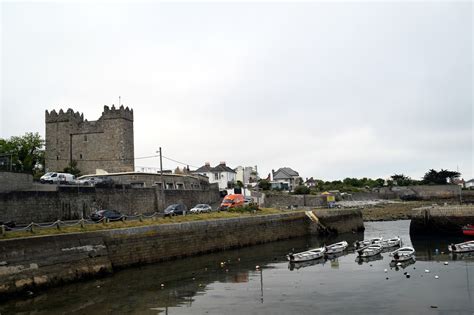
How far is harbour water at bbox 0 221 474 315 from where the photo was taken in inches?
722

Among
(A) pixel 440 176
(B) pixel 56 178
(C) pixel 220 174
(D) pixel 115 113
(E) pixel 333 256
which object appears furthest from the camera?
(A) pixel 440 176

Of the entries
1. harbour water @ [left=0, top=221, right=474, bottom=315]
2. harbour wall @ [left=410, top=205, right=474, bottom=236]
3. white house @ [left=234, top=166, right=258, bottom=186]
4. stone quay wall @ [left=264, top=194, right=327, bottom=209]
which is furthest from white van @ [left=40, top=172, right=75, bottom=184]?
white house @ [left=234, top=166, right=258, bottom=186]

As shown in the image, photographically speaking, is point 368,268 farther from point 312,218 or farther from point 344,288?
point 312,218

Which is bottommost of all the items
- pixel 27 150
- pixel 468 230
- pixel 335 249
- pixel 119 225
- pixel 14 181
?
pixel 335 249

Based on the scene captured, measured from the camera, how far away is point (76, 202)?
118 feet

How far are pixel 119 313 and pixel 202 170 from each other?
71132 mm

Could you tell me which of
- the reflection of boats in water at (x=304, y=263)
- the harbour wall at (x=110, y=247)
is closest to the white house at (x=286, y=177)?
the harbour wall at (x=110, y=247)

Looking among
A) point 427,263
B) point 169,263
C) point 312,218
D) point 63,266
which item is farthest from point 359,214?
point 63,266

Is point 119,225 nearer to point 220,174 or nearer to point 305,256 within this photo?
point 305,256

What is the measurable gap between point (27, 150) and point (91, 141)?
12864 mm

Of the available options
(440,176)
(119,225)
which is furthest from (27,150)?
(440,176)

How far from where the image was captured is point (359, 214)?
5391cm

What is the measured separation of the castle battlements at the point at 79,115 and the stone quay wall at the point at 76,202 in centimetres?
2272

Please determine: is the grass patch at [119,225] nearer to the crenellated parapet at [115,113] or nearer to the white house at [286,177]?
the crenellated parapet at [115,113]
